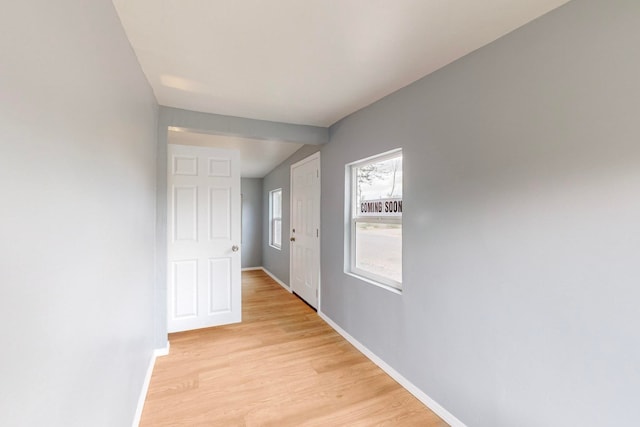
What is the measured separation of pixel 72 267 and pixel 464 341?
74.8 inches

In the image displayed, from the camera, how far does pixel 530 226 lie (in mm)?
1356

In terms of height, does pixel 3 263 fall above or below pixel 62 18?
below

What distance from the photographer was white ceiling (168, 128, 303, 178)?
345 cm

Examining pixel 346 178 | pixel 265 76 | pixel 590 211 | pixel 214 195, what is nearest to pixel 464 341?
pixel 590 211

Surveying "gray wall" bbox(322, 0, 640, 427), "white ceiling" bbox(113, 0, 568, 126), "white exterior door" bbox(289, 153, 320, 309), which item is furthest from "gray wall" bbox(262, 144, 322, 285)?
"gray wall" bbox(322, 0, 640, 427)

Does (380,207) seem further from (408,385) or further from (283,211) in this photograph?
(283,211)

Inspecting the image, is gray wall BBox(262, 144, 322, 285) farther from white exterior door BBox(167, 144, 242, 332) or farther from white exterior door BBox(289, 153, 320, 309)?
white exterior door BBox(167, 144, 242, 332)

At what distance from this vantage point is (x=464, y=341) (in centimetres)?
165

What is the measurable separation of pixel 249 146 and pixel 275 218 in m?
2.20

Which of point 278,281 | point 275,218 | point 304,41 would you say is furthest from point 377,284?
point 275,218

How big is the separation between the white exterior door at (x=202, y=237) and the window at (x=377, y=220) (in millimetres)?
1350

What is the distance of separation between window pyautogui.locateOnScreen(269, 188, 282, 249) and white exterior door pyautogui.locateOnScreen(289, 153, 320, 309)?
1.06 meters

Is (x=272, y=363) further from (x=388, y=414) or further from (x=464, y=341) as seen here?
(x=464, y=341)

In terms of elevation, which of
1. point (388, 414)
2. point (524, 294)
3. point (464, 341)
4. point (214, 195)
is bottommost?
point (388, 414)
